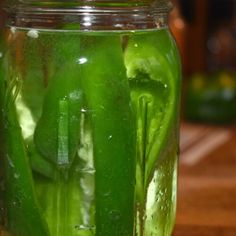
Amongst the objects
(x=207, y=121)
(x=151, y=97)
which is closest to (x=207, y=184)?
(x=151, y=97)

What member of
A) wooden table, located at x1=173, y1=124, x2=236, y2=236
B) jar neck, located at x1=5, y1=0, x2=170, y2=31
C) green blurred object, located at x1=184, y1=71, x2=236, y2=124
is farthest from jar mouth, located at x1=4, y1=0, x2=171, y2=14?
green blurred object, located at x1=184, y1=71, x2=236, y2=124

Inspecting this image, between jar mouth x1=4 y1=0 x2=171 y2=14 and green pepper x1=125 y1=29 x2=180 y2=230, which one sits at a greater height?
jar mouth x1=4 y1=0 x2=171 y2=14

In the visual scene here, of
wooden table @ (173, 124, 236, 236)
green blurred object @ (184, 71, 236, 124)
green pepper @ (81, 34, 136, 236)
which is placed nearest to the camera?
green pepper @ (81, 34, 136, 236)

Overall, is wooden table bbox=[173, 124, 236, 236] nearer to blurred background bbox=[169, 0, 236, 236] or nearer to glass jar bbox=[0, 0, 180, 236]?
blurred background bbox=[169, 0, 236, 236]

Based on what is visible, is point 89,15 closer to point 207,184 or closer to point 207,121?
point 207,184

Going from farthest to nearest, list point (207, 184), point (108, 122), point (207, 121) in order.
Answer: point (207, 121) → point (207, 184) → point (108, 122)

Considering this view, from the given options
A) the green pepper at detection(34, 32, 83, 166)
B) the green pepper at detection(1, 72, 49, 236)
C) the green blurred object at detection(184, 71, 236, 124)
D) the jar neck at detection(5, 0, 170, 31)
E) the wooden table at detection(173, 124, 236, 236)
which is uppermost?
the jar neck at detection(5, 0, 170, 31)

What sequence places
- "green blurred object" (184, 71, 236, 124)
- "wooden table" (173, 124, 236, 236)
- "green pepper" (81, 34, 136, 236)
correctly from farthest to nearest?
1. "green blurred object" (184, 71, 236, 124)
2. "wooden table" (173, 124, 236, 236)
3. "green pepper" (81, 34, 136, 236)

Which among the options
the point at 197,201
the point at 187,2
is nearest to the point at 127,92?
the point at 197,201
